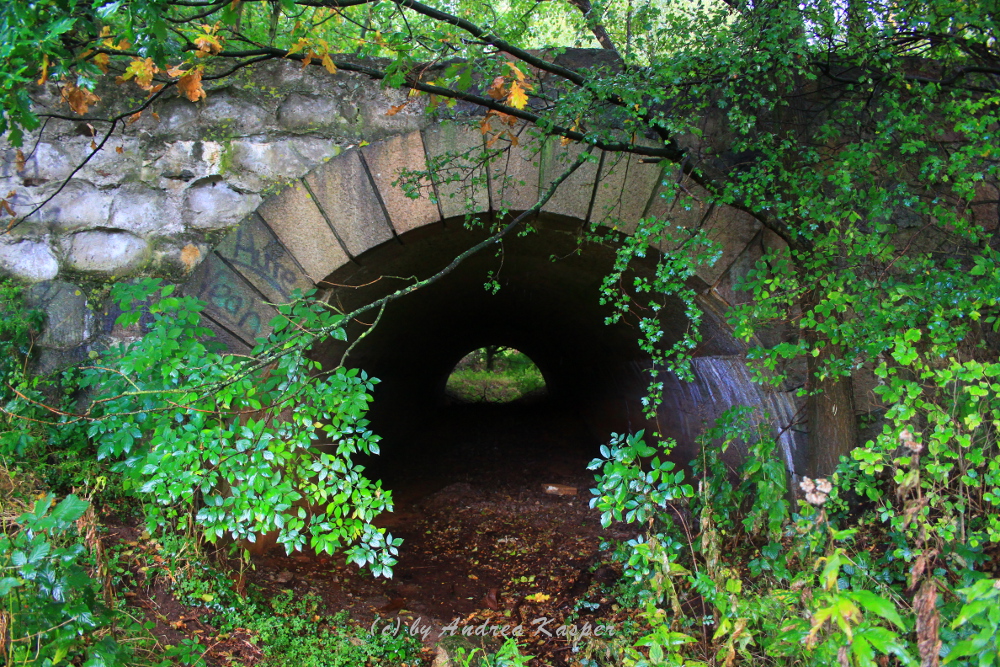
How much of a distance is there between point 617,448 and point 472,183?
1.58 metres

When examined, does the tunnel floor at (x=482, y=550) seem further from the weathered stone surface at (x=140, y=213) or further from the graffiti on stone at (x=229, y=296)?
the weathered stone surface at (x=140, y=213)

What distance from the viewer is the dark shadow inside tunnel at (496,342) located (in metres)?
3.93

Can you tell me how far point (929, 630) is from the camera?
1.83 m

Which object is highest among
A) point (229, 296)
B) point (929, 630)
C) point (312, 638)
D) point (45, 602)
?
point (229, 296)

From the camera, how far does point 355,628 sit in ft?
10.5

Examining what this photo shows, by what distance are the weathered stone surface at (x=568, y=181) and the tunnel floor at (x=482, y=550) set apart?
224cm

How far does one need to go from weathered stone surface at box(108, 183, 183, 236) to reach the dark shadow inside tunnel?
0.96m

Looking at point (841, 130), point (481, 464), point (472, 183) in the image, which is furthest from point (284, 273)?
point (481, 464)

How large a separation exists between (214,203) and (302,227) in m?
0.52

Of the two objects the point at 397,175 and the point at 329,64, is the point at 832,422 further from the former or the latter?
the point at 329,64

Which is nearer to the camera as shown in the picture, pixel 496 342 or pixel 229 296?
pixel 229 296

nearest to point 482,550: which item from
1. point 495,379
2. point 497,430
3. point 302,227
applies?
point 302,227

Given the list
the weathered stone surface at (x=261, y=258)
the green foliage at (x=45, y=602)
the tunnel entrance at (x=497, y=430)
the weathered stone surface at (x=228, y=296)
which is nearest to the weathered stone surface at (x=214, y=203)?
the weathered stone surface at (x=261, y=258)

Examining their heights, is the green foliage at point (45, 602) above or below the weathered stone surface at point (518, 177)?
below
